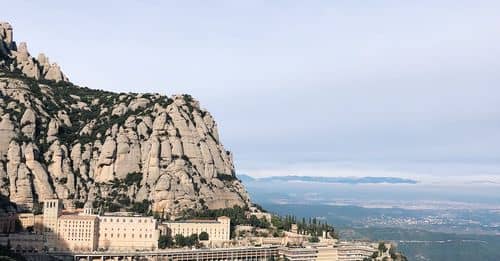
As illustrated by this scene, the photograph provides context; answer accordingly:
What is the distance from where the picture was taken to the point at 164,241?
13738cm

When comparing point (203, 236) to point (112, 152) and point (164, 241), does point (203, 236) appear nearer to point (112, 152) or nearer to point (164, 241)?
point (164, 241)

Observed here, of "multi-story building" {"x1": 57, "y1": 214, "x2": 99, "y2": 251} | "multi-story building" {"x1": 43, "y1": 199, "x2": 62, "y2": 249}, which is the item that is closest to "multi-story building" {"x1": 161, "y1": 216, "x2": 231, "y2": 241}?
"multi-story building" {"x1": 57, "y1": 214, "x2": 99, "y2": 251}

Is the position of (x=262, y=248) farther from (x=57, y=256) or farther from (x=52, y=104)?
(x=52, y=104)

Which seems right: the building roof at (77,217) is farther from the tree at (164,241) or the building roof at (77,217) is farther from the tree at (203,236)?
the tree at (203,236)

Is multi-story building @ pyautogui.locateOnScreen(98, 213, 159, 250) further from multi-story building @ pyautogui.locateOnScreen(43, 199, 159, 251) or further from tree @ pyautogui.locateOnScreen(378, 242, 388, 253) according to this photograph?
tree @ pyautogui.locateOnScreen(378, 242, 388, 253)

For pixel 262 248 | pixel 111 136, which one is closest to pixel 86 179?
pixel 111 136

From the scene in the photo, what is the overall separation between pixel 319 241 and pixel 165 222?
3207 cm

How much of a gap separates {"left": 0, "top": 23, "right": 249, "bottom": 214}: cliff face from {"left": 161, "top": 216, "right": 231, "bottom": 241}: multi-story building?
11135 millimetres

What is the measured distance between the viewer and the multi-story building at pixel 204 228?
142375mm

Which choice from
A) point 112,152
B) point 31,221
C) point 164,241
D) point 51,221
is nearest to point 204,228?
point 164,241

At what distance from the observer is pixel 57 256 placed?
127m

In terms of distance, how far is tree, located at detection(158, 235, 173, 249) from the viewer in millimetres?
136625

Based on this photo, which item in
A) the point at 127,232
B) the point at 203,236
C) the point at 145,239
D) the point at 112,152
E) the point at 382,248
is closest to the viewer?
the point at 127,232

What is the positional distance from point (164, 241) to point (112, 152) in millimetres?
34631
